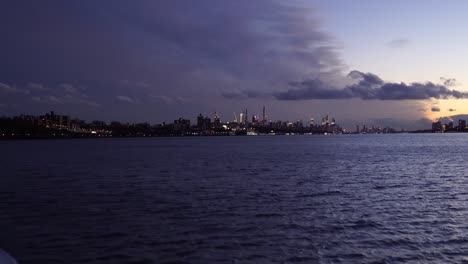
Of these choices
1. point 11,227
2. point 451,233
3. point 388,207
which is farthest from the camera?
point 388,207

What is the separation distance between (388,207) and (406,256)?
12393mm

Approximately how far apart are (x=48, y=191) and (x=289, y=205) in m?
21.8

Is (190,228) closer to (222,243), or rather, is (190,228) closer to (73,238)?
(222,243)

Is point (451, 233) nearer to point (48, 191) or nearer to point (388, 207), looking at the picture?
point (388, 207)

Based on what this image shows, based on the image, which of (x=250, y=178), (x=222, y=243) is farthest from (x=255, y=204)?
(x=250, y=178)

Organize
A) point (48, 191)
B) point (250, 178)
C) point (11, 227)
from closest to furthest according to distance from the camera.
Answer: point (11, 227) < point (48, 191) < point (250, 178)

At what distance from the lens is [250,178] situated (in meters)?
49.4

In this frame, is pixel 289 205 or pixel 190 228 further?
pixel 289 205

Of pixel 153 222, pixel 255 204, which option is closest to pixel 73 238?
pixel 153 222

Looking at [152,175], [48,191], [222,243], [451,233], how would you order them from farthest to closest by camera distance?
[152,175], [48,191], [451,233], [222,243]

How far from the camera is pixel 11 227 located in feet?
76.8

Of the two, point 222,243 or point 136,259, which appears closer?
point 136,259

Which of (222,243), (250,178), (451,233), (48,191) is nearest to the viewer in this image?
(222,243)

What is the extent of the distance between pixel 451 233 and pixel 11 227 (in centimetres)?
2248
